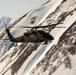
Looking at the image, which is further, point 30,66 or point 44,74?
point 30,66

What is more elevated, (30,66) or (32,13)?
(30,66)

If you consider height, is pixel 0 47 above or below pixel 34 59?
below

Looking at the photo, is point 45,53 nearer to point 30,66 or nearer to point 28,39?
point 30,66

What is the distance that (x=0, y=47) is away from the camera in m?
156

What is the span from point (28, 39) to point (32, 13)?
98.1m

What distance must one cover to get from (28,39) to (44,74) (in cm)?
2798

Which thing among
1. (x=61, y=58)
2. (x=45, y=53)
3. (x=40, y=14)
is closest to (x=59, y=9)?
(x=40, y=14)

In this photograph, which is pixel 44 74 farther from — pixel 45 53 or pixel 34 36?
pixel 34 36

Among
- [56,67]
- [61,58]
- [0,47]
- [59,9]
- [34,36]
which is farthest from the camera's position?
[0,47]

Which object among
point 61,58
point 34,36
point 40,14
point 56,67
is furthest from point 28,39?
point 40,14

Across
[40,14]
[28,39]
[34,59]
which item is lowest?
[40,14]

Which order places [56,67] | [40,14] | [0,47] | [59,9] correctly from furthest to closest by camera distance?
[0,47], [40,14], [59,9], [56,67]

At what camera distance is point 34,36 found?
28.3 metres

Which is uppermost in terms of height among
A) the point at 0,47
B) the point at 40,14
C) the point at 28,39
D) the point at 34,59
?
the point at 28,39
